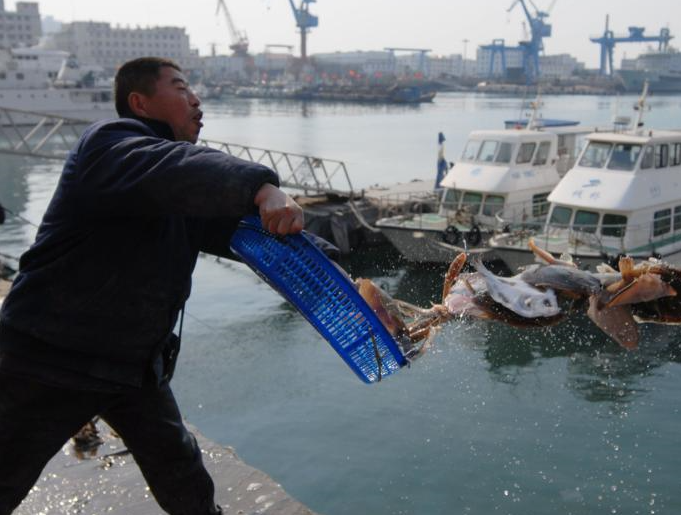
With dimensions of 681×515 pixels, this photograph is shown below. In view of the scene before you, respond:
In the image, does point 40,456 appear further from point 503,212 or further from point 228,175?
point 503,212

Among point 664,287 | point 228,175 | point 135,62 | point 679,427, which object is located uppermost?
point 135,62

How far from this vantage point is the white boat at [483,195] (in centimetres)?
1845

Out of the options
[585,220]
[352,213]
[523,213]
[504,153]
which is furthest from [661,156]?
[352,213]

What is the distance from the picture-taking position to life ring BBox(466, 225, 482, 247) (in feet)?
58.0

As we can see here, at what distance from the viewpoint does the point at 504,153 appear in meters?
20.2

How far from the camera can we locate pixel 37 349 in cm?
286

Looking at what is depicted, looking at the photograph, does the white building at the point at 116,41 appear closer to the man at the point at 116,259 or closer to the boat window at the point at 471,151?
the boat window at the point at 471,151

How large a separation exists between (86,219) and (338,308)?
1029mm

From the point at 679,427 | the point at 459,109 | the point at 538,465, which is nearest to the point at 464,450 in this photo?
the point at 538,465

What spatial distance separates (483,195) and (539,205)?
4.79 ft

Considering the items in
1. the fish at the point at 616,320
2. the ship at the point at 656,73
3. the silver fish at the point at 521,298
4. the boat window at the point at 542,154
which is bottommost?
the boat window at the point at 542,154

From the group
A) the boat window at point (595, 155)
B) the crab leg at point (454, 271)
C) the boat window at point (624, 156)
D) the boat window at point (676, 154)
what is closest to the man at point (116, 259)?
the crab leg at point (454, 271)

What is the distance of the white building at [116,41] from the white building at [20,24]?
1165 cm

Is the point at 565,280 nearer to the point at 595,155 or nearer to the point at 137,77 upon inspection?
the point at 137,77
